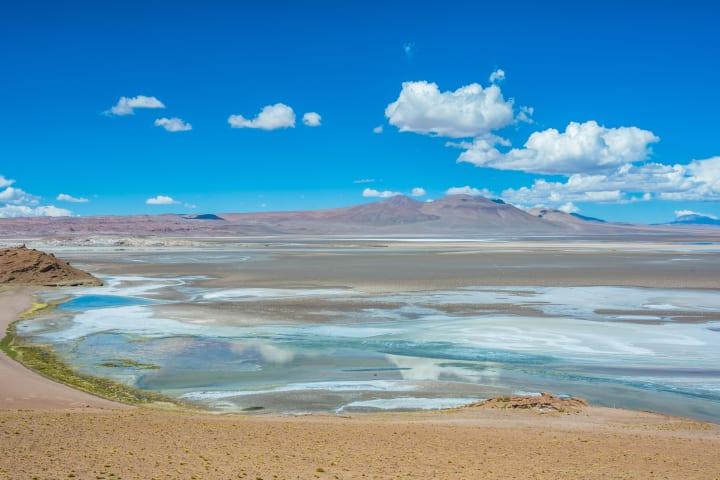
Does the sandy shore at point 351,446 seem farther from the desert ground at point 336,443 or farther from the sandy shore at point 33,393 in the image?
the sandy shore at point 33,393

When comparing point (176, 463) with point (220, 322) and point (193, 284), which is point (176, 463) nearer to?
point (220, 322)

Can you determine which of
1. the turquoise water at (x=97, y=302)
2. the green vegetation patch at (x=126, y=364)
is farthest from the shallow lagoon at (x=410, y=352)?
the green vegetation patch at (x=126, y=364)

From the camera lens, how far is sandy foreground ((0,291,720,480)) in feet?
30.8

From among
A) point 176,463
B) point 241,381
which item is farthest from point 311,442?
point 241,381

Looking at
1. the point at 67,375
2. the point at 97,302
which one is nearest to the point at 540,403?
the point at 67,375

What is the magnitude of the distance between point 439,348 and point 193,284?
82.4 feet

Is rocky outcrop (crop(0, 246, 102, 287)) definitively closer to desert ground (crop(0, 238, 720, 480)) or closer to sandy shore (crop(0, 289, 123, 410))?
sandy shore (crop(0, 289, 123, 410))

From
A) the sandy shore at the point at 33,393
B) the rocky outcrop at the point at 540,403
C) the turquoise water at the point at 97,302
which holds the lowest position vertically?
the sandy shore at the point at 33,393

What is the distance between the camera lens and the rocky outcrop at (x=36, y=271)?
133 feet

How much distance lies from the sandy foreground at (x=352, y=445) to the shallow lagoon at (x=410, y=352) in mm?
2137

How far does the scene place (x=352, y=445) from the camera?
35.2 feet

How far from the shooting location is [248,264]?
61.0 metres

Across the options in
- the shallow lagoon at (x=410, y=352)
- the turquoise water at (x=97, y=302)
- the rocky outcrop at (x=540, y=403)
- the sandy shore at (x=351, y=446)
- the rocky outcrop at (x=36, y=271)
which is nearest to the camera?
the sandy shore at (x=351, y=446)

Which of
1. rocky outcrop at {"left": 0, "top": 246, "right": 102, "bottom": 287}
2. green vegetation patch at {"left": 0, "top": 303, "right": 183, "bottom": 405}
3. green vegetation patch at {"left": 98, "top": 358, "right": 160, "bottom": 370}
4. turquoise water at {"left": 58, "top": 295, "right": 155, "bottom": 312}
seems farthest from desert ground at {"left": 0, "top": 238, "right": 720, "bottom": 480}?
rocky outcrop at {"left": 0, "top": 246, "right": 102, "bottom": 287}
